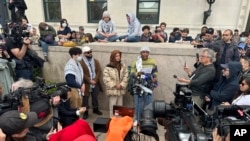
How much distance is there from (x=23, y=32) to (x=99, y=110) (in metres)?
2.64

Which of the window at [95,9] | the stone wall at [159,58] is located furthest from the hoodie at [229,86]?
the window at [95,9]

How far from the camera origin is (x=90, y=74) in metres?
4.56

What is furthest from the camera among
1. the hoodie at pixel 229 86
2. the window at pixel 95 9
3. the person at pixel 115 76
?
the window at pixel 95 9

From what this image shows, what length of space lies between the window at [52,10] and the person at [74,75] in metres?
7.12

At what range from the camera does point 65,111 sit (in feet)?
10.5

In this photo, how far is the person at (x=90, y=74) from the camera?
4.44 m

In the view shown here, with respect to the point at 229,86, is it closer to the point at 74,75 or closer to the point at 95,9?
the point at 74,75

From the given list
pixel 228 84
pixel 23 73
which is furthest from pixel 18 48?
pixel 228 84

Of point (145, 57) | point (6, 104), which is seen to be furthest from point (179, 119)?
point (145, 57)

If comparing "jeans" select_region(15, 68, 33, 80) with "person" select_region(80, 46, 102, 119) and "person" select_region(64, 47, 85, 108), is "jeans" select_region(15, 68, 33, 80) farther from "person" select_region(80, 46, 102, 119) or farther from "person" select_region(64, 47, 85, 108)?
"person" select_region(80, 46, 102, 119)

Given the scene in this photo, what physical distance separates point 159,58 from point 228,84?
1.78 metres

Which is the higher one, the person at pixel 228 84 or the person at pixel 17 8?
the person at pixel 17 8

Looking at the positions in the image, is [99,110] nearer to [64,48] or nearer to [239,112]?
[64,48]

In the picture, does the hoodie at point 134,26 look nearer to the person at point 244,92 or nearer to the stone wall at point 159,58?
the stone wall at point 159,58
